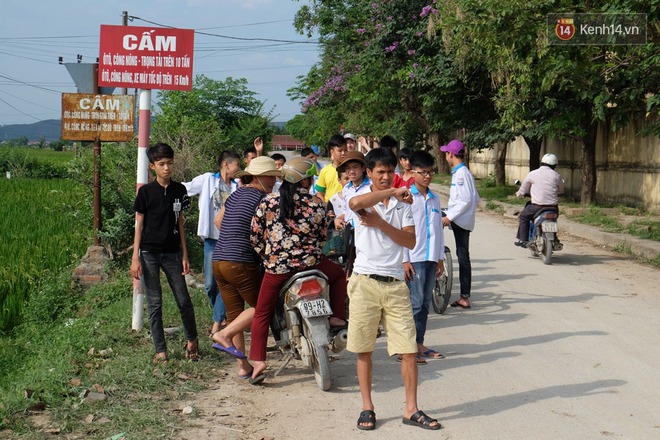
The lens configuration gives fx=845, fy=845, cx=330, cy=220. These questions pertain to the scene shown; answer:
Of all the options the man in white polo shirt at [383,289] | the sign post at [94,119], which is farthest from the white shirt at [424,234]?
the sign post at [94,119]

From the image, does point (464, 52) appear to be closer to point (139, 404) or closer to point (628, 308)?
point (628, 308)

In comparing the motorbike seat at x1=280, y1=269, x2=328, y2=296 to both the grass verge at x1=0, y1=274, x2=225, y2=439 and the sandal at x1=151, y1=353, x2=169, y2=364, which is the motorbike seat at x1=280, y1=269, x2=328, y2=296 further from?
the sandal at x1=151, y1=353, x2=169, y2=364

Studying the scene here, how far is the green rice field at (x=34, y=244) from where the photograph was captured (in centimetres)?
1148

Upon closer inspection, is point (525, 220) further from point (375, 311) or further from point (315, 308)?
point (375, 311)

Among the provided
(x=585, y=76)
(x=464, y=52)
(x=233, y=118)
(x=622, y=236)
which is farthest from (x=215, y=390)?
(x=233, y=118)

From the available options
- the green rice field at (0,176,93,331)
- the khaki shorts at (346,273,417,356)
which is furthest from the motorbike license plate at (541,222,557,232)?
the khaki shorts at (346,273,417,356)

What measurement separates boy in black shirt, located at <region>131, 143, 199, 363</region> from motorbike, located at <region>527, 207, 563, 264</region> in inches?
299

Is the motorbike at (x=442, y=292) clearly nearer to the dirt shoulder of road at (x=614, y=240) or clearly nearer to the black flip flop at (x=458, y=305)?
the black flip flop at (x=458, y=305)

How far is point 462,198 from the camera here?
9.56m

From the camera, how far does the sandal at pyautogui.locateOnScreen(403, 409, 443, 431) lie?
5.47 metres

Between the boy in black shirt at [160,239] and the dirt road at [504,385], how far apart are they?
0.74 meters

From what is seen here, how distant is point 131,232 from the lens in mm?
11695

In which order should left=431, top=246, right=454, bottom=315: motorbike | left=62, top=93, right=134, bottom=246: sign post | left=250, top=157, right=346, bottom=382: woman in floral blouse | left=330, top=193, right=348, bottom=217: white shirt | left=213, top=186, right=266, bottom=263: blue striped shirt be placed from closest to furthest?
left=250, top=157, right=346, bottom=382: woman in floral blouse → left=213, top=186, right=266, bottom=263: blue striped shirt → left=330, top=193, right=348, bottom=217: white shirt → left=431, top=246, right=454, bottom=315: motorbike → left=62, top=93, right=134, bottom=246: sign post

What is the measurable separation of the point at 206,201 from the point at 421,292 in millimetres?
2377
